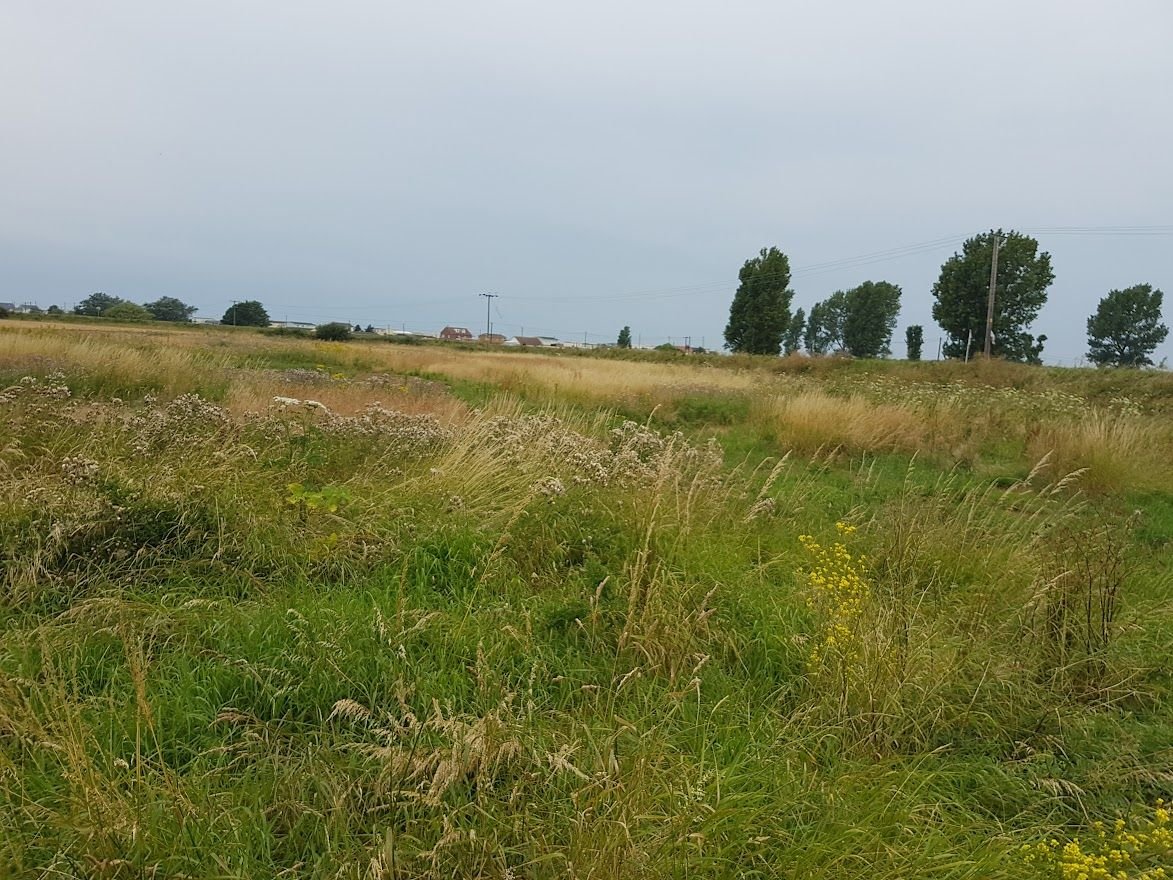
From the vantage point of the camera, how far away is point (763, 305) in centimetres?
5350

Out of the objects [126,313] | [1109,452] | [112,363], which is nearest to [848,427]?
[1109,452]

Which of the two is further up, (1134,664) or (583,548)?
(583,548)

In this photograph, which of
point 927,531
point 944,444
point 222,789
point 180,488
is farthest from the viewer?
point 944,444

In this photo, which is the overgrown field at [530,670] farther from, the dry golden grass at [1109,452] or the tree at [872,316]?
the tree at [872,316]

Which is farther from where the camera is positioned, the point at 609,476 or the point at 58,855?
the point at 609,476

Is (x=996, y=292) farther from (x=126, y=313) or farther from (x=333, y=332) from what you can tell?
(x=126, y=313)

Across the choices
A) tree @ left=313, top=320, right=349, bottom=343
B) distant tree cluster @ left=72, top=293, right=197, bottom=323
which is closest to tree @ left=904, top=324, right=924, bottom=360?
tree @ left=313, top=320, right=349, bottom=343

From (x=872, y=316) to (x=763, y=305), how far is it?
2257 centimetres

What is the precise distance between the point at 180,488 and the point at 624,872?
3080 millimetres

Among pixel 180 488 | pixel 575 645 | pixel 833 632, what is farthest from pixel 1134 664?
pixel 180 488

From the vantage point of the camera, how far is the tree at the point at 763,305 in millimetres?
53312

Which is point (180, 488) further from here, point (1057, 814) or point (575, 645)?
point (1057, 814)

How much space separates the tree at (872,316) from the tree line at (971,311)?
10 centimetres

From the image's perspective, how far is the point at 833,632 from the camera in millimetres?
2705
